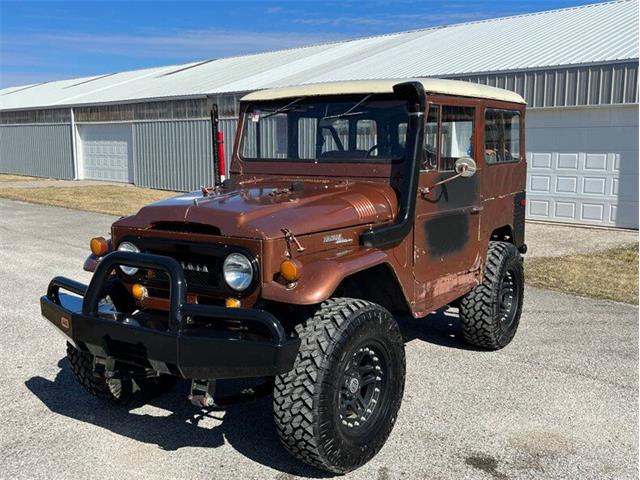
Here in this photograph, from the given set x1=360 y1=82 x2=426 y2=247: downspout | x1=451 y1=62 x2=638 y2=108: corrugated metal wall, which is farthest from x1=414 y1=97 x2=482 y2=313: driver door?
x1=451 y1=62 x2=638 y2=108: corrugated metal wall

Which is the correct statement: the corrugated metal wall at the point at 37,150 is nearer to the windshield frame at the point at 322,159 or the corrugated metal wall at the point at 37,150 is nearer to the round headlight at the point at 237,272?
the windshield frame at the point at 322,159

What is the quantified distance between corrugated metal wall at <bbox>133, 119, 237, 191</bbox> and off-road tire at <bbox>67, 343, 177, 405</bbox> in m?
14.8

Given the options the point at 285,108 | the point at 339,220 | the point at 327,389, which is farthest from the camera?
the point at 285,108

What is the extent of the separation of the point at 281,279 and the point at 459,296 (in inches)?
78.6

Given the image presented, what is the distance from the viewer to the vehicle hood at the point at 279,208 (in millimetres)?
3617

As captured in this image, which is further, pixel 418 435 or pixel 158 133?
pixel 158 133

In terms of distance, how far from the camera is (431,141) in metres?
4.48

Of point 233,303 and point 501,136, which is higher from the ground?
point 501,136

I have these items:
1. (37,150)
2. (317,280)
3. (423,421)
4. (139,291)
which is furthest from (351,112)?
(37,150)

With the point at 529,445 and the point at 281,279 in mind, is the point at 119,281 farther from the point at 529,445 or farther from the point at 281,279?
the point at 529,445

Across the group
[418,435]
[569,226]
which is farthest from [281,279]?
[569,226]

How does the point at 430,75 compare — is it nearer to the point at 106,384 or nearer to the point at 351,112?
the point at 351,112

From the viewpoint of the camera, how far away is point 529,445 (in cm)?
395

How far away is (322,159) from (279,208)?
102 centimetres
